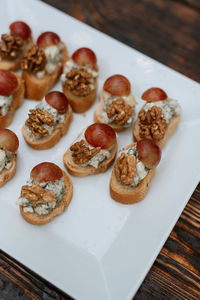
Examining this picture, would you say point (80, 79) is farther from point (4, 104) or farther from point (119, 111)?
point (4, 104)

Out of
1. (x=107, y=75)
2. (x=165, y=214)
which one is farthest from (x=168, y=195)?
(x=107, y=75)

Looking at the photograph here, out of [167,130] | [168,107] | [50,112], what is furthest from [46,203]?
[168,107]

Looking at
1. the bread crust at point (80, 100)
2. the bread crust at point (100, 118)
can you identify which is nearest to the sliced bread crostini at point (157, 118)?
the bread crust at point (100, 118)

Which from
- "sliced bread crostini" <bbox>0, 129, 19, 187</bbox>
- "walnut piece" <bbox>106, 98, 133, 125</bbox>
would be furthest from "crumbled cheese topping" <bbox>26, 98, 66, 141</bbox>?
"walnut piece" <bbox>106, 98, 133, 125</bbox>

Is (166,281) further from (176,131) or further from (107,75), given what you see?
(107,75)

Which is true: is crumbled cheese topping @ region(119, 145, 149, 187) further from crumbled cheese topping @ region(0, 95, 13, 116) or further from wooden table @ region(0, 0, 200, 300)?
crumbled cheese topping @ region(0, 95, 13, 116)

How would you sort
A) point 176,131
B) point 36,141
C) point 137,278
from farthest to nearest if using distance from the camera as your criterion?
point 176,131, point 36,141, point 137,278
